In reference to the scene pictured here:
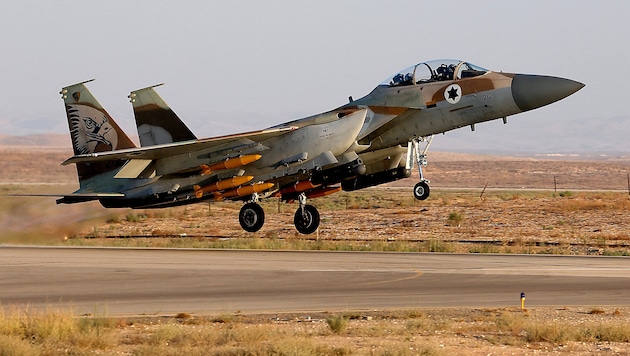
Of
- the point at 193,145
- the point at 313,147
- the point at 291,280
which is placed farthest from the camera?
the point at 291,280

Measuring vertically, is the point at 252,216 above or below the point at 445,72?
below

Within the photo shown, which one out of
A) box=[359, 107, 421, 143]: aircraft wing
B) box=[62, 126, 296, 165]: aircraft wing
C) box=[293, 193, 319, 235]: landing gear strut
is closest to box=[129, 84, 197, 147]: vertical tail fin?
box=[62, 126, 296, 165]: aircraft wing

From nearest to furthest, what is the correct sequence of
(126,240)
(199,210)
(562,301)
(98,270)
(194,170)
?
(562,301) → (194,170) → (98,270) → (126,240) → (199,210)

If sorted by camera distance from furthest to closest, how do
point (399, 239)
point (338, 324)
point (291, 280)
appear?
point (399, 239) < point (291, 280) < point (338, 324)

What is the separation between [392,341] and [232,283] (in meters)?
8.71

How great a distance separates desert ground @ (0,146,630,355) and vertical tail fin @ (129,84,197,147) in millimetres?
4160

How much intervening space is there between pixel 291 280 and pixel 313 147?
367 cm

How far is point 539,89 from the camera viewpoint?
21.9 metres

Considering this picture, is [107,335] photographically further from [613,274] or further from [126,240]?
[126,240]

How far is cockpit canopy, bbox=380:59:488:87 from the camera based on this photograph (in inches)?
896

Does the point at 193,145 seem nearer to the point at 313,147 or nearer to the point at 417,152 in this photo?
the point at 313,147

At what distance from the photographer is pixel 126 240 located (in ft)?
123

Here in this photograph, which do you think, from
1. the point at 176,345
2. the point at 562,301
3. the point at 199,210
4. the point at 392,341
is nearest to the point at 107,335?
the point at 176,345

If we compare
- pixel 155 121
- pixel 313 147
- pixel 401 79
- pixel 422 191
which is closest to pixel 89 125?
pixel 155 121
